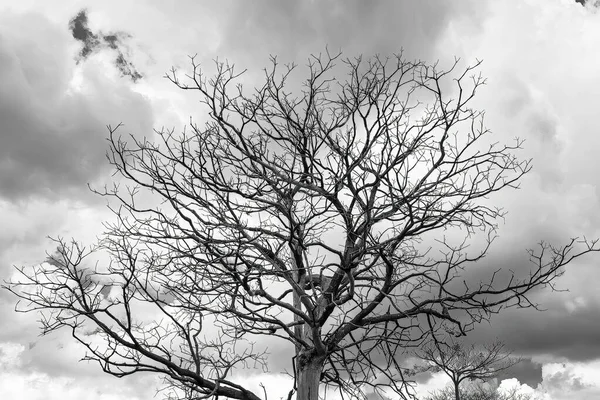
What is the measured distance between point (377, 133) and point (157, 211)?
10.8 ft

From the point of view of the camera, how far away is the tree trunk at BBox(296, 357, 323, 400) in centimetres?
660

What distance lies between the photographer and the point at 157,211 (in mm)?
7086

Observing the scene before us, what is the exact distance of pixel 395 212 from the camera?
7.13 meters

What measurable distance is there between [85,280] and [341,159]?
3385 millimetres

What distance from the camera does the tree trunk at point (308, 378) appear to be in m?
6.60

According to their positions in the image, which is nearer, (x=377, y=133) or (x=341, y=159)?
(x=341, y=159)

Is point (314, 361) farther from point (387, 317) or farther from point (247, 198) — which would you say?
point (247, 198)

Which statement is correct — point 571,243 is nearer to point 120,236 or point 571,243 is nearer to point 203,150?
point 203,150

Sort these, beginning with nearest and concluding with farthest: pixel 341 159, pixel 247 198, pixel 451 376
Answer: pixel 341 159 → pixel 247 198 → pixel 451 376

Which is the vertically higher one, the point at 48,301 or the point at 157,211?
the point at 157,211

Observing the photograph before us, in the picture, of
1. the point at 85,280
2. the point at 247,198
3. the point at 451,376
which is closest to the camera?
the point at 85,280

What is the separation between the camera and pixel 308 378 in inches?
262

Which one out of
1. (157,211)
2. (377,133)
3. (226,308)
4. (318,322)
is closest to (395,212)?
(377,133)

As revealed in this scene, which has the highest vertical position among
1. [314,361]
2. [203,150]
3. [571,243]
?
[203,150]
